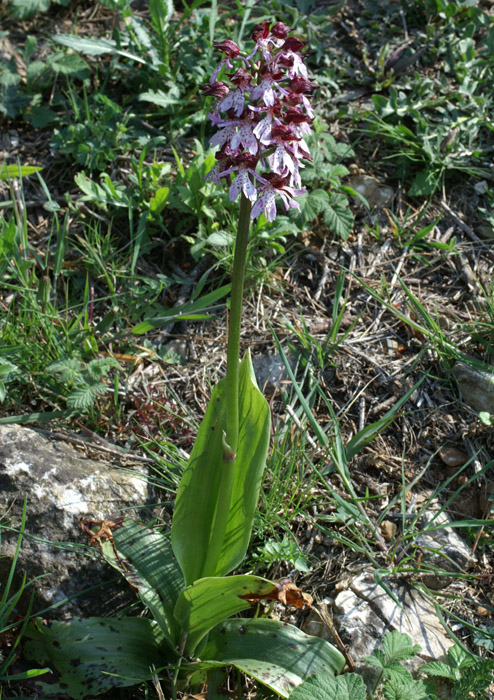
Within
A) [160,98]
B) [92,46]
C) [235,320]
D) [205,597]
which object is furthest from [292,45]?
[92,46]

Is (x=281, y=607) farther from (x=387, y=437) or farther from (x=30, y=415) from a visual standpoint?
(x=30, y=415)

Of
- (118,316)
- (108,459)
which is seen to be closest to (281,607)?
(108,459)

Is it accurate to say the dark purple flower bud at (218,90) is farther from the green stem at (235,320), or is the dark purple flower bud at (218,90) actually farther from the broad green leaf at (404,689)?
the broad green leaf at (404,689)

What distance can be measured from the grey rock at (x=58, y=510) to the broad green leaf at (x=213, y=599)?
1.28 ft

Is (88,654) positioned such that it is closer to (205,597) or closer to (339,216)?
(205,597)

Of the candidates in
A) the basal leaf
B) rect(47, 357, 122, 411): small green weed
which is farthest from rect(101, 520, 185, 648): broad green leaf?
the basal leaf

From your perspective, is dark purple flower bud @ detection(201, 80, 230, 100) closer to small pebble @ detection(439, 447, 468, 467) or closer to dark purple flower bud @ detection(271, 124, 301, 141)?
dark purple flower bud @ detection(271, 124, 301, 141)

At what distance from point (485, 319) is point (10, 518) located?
2508 millimetres

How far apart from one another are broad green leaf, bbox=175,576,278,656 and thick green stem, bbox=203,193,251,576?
13 cm

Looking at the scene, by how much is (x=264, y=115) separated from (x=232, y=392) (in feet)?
2.69

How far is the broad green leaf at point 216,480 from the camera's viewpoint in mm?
2092

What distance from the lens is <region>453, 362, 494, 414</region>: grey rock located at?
2.98 m

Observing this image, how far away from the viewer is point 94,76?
4129 millimetres

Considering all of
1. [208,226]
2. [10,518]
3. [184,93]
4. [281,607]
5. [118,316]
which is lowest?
[281,607]
